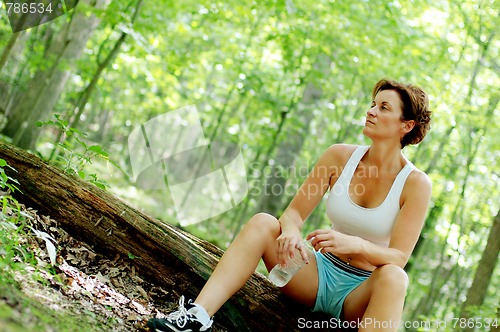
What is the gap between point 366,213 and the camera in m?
3.05

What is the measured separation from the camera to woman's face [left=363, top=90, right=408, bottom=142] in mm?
3156

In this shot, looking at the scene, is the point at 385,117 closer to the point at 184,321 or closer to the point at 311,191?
the point at 311,191

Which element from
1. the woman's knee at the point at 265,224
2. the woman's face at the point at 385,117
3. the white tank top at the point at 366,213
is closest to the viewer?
the woman's knee at the point at 265,224

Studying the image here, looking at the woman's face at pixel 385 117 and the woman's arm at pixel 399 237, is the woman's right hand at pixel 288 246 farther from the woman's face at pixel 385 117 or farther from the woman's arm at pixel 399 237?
the woman's face at pixel 385 117

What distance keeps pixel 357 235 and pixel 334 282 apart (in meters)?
0.32

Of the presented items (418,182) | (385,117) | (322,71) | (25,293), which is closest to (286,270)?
(418,182)

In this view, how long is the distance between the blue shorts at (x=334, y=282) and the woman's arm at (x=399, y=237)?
18 cm

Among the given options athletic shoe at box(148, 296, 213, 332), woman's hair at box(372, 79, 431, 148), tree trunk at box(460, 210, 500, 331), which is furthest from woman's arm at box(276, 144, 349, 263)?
tree trunk at box(460, 210, 500, 331)

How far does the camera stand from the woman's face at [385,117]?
3156 millimetres

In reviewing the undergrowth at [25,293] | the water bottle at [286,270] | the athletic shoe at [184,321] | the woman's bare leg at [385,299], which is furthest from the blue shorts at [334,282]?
the undergrowth at [25,293]

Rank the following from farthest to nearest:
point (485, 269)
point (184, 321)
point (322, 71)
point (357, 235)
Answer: point (322, 71)
point (485, 269)
point (357, 235)
point (184, 321)

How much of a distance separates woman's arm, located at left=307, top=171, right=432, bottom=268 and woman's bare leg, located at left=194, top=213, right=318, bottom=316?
23cm

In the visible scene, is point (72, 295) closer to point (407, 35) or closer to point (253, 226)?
point (253, 226)

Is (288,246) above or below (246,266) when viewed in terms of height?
above
